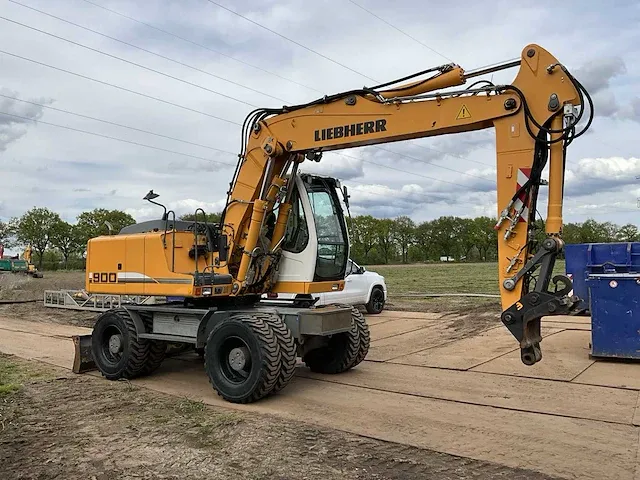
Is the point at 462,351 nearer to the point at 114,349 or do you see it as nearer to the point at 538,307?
the point at 538,307

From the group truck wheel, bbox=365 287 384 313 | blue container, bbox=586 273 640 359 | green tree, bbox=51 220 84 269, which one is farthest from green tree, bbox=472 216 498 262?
blue container, bbox=586 273 640 359

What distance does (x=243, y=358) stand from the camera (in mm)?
7277

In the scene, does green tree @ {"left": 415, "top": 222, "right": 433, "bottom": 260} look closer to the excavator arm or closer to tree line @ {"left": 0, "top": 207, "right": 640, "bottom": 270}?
tree line @ {"left": 0, "top": 207, "right": 640, "bottom": 270}

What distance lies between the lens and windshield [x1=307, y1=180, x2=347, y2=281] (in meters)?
8.20

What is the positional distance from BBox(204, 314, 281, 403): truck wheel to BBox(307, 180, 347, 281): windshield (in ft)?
4.54

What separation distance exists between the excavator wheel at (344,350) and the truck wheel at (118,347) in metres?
2.41

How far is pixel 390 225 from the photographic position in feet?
302

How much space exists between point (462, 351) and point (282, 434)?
213 inches

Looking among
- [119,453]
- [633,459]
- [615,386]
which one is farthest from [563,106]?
[119,453]

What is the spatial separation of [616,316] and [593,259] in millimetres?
4474

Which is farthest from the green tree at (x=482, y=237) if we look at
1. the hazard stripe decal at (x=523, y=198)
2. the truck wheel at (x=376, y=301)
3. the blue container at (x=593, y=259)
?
the hazard stripe decal at (x=523, y=198)

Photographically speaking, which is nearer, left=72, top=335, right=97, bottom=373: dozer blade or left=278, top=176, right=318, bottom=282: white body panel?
left=278, top=176, right=318, bottom=282: white body panel

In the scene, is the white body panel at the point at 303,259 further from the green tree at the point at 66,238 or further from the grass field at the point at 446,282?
the green tree at the point at 66,238

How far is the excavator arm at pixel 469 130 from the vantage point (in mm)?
5688
